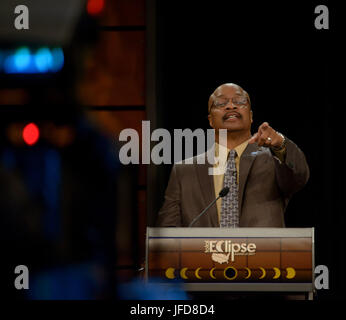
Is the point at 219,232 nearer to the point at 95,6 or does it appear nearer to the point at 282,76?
the point at 282,76

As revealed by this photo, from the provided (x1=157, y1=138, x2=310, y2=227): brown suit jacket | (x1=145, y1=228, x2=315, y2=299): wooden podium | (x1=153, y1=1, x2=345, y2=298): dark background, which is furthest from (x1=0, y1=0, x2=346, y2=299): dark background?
(x1=145, y1=228, x2=315, y2=299): wooden podium

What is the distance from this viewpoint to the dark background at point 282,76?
10.7 ft

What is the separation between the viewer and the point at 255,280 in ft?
7.18

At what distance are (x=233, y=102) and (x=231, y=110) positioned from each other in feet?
0.12

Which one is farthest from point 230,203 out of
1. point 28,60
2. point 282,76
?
point 28,60

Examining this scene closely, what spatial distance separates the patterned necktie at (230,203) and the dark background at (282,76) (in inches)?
21.5

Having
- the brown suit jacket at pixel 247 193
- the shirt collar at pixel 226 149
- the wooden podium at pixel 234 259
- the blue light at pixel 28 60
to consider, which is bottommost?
the wooden podium at pixel 234 259

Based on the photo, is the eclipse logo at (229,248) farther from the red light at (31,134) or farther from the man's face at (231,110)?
the red light at (31,134)

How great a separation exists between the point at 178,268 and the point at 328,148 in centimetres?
141

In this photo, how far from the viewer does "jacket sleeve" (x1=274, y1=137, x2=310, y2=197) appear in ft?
8.37

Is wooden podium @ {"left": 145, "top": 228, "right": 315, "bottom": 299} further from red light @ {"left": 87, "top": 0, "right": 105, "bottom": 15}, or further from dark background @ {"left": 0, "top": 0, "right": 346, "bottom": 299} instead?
red light @ {"left": 87, "top": 0, "right": 105, "bottom": 15}

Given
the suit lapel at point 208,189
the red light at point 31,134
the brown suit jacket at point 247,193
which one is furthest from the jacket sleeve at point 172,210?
the red light at point 31,134
